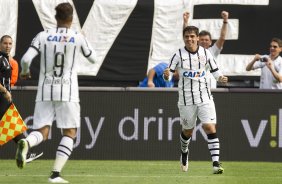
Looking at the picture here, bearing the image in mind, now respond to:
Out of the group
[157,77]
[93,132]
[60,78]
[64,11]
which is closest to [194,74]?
[60,78]

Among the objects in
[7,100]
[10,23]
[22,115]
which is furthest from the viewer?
[10,23]

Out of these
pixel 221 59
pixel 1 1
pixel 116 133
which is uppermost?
pixel 1 1

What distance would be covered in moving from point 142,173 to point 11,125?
3136 mm

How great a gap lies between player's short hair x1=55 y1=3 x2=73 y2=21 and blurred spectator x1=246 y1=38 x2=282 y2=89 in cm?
663

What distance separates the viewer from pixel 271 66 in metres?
17.7

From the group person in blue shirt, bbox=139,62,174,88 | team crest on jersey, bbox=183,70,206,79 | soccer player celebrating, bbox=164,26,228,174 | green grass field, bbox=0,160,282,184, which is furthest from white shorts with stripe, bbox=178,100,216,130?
person in blue shirt, bbox=139,62,174,88

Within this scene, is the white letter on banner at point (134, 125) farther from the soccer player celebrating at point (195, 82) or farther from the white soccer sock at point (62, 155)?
the white soccer sock at point (62, 155)

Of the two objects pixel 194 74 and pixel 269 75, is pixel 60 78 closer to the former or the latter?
pixel 194 74

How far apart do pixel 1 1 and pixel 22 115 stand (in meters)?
4.07

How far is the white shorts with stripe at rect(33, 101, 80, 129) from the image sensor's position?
11.9 meters

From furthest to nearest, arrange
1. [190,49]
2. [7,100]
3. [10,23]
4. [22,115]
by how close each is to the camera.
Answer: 1. [10,23]
2. [22,115]
3. [7,100]
4. [190,49]

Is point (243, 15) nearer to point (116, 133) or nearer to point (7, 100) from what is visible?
point (116, 133)

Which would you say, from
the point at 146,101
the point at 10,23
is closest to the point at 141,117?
the point at 146,101

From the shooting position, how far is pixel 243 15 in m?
20.7
